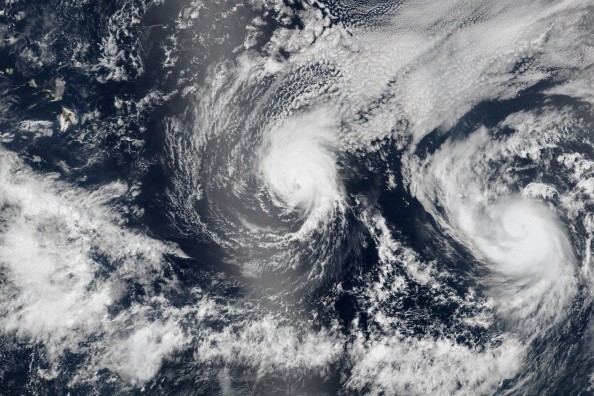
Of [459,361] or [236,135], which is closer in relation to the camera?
[459,361]

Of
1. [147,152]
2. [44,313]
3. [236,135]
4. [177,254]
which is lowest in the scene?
[44,313]

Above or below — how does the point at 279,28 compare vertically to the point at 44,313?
above

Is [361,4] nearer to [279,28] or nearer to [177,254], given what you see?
[279,28]

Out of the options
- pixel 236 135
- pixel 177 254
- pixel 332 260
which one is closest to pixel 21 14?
pixel 236 135

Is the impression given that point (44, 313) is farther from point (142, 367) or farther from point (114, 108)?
point (114, 108)

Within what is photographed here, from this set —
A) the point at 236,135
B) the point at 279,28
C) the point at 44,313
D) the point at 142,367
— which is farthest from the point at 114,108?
the point at 142,367

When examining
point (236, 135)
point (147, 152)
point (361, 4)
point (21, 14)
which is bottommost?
point (147, 152)
